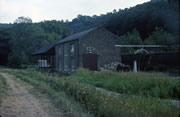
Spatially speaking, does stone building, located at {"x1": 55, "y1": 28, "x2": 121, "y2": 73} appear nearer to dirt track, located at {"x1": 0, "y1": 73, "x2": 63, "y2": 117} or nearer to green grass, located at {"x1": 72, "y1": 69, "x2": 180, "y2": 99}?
green grass, located at {"x1": 72, "y1": 69, "x2": 180, "y2": 99}

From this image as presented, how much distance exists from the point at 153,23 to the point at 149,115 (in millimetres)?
42732

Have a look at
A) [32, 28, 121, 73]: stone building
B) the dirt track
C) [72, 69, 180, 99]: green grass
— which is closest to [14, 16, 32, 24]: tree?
[32, 28, 121, 73]: stone building

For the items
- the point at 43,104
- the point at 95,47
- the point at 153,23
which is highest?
the point at 153,23

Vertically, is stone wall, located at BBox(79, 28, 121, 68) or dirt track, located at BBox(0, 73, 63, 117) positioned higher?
stone wall, located at BBox(79, 28, 121, 68)

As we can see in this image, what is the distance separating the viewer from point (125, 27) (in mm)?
56062

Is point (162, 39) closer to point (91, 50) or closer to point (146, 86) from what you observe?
point (91, 50)

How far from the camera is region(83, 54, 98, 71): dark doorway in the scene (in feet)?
89.2

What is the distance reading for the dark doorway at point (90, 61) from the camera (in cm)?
2720

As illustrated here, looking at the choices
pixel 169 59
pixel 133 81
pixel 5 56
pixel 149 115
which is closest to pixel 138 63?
pixel 169 59

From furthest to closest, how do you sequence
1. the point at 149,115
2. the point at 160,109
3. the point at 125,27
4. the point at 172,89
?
the point at 125,27 < the point at 172,89 < the point at 160,109 < the point at 149,115

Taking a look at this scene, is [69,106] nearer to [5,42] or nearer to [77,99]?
[77,99]

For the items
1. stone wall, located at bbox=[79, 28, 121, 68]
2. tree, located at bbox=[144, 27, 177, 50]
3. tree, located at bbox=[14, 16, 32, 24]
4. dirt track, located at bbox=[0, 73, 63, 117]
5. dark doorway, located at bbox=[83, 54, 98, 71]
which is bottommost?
dirt track, located at bbox=[0, 73, 63, 117]

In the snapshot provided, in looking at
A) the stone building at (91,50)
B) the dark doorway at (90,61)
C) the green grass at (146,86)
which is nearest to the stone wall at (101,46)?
the stone building at (91,50)

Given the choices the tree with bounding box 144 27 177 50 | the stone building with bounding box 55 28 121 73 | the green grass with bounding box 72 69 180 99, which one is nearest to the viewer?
the green grass with bounding box 72 69 180 99
